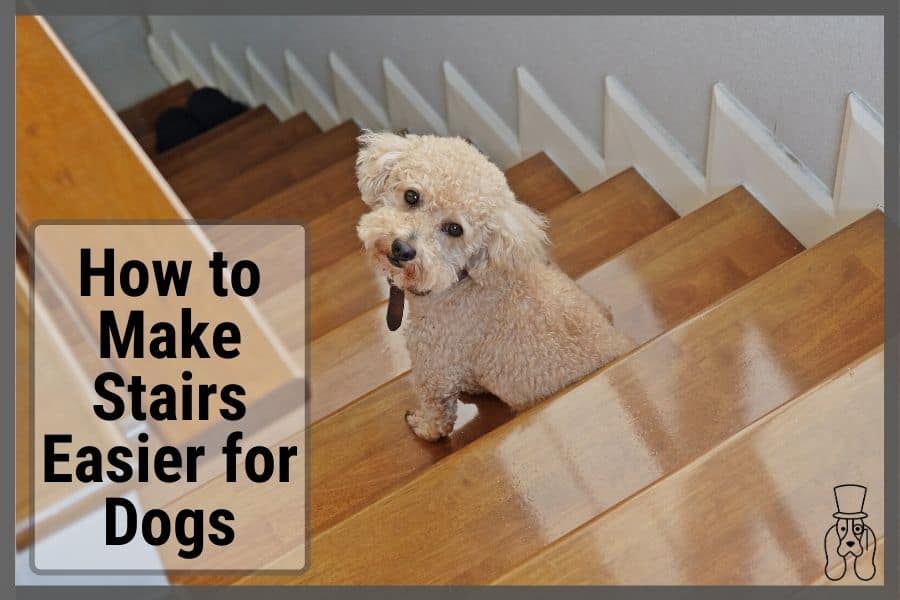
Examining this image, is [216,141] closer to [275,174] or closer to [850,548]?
[275,174]

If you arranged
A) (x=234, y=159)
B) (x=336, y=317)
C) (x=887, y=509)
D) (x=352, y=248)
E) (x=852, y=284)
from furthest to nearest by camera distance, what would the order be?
1. (x=234, y=159)
2. (x=352, y=248)
3. (x=336, y=317)
4. (x=852, y=284)
5. (x=887, y=509)

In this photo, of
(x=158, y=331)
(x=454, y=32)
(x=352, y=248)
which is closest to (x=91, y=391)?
(x=158, y=331)

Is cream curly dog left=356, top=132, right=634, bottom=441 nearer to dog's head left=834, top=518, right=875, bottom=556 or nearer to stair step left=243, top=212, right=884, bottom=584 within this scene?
stair step left=243, top=212, right=884, bottom=584

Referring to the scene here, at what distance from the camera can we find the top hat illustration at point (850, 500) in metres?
1.39

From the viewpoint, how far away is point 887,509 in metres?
1.41

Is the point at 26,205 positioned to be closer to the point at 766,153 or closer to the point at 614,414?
the point at 614,414

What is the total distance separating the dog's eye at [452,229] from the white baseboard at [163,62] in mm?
3455

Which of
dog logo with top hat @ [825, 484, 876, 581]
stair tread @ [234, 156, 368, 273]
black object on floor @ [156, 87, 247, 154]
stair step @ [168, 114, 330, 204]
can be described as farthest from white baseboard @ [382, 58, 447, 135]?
dog logo with top hat @ [825, 484, 876, 581]

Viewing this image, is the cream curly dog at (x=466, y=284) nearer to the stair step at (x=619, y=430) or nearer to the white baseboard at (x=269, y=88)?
the stair step at (x=619, y=430)

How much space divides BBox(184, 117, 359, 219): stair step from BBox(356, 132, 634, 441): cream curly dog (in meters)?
1.56

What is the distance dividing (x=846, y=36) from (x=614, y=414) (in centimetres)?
78

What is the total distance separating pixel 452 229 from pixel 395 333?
499 mm

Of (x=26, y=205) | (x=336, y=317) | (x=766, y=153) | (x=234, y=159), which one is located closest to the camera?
(x=26, y=205)

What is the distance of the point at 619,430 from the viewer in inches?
64.6
